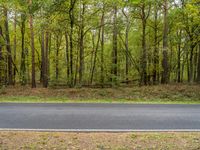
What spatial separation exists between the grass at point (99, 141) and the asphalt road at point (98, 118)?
0.82 metres

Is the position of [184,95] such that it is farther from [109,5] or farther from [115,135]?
[115,135]

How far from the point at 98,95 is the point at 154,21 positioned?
14174 millimetres

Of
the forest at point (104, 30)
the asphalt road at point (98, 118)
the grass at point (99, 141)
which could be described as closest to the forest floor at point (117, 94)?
the forest at point (104, 30)

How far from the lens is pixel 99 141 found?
6.93 m

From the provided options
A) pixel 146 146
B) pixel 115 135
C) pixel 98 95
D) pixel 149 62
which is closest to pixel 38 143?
pixel 115 135

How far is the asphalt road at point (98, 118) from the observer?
860 cm

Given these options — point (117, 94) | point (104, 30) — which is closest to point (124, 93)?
point (117, 94)

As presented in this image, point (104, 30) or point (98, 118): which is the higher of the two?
point (104, 30)

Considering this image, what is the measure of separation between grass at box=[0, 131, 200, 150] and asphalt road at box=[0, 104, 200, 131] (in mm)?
817

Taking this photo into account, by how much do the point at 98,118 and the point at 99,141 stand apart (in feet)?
9.53

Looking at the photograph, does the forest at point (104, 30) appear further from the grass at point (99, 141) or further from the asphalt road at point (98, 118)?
the grass at point (99, 141)

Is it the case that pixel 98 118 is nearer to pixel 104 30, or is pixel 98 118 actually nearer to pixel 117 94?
pixel 117 94

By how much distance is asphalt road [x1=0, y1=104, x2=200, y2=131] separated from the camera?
860 cm

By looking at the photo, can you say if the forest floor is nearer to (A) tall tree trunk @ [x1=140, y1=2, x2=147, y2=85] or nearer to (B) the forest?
(B) the forest
